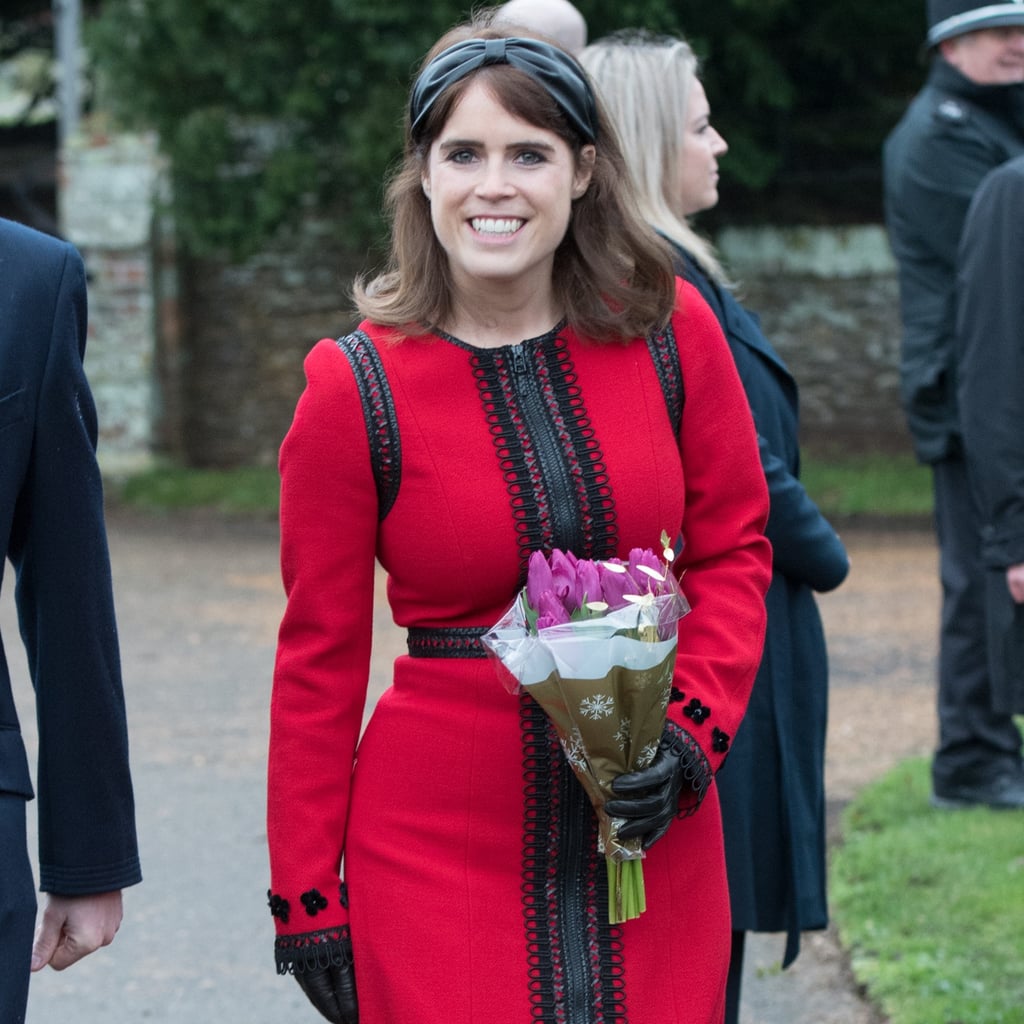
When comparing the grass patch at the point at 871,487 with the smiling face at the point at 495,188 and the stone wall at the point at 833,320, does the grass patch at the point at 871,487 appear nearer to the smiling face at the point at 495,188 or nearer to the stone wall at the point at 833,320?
the stone wall at the point at 833,320

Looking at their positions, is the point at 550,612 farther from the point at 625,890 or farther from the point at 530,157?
the point at 530,157

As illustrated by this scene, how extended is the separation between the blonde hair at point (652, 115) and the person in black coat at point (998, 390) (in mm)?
1281

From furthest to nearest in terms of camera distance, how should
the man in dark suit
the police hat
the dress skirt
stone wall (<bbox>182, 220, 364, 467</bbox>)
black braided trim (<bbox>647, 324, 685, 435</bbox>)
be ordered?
stone wall (<bbox>182, 220, 364, 467</bbox>)
the police hat
black braided trim (<bbox>647, 324, 685, 435</bbox>)
the dress skirt
the man in dark suit

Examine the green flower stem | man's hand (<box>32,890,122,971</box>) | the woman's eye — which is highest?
the woman's eye

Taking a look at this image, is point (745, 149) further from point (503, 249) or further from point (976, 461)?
point (503, 249)

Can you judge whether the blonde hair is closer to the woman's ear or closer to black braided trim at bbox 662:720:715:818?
the woman's ear

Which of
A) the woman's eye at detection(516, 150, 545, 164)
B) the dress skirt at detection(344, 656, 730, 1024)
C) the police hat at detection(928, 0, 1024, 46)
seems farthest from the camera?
the police hat at detection(928, 0, 1024, 46)

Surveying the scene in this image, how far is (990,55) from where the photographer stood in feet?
19.6

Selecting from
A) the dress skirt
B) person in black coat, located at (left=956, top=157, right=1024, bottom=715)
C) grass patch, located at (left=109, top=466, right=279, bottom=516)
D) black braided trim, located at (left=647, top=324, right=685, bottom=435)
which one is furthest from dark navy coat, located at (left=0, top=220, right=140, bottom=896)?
grass patch, located at (left=109, top=466, right=279, bottom=516)

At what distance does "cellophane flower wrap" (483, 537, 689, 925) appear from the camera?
244 cm

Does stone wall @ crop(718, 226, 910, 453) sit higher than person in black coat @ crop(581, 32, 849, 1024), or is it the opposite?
person in black coat @ crop(581, 32, 849, 1024)

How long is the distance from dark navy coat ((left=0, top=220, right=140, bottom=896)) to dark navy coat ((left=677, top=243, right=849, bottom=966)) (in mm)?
1521

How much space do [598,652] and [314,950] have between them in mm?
674

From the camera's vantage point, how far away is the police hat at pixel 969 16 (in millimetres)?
5867
